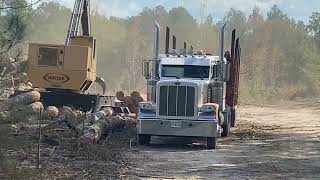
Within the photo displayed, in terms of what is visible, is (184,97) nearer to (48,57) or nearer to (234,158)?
(234,158)

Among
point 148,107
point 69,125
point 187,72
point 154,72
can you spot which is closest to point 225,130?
point 187,72

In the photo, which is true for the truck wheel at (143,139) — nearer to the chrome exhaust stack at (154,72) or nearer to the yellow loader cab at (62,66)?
the chrome exhaust stack at (154,72)

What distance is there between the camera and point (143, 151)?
58.4 ft

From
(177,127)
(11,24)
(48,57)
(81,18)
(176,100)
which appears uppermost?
(81,18)

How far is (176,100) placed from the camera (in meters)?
18.7

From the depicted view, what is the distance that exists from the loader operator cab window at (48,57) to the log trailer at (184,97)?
6537mm

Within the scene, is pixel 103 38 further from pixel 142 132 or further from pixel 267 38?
pixel 142 132

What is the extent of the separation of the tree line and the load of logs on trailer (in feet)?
127

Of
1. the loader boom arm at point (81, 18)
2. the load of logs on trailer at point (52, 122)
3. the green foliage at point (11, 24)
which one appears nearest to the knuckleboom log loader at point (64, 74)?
the load of logs on trailer at point (52, 122)

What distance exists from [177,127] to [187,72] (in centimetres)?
265

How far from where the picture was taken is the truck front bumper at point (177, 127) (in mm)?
18219

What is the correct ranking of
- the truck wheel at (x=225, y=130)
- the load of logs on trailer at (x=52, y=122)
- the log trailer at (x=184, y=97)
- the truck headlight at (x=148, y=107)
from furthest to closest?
1. the truck wheel at (x=225, y=130)
2. the truck headlight at (x=148, y=107)
3. the log trailer at (x=184, y=97)
4. the load of logs on trailer at (x=52, y=122)

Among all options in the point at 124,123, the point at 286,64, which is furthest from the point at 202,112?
the point at 286,64

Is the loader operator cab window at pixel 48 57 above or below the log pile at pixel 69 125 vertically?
above
